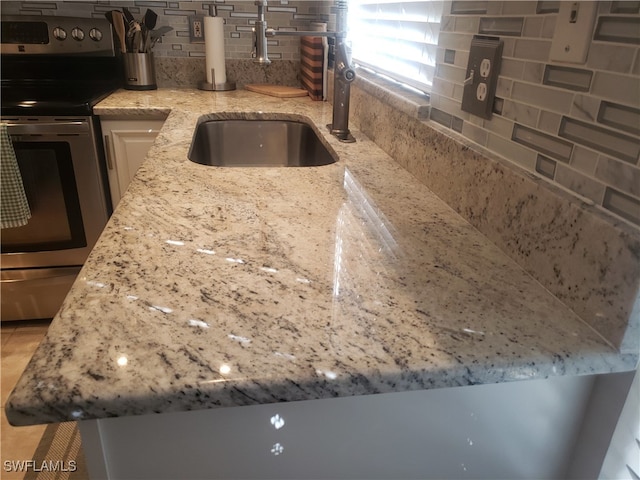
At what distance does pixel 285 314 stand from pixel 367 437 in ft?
0.64

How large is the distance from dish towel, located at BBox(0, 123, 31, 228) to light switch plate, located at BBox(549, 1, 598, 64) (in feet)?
6.13

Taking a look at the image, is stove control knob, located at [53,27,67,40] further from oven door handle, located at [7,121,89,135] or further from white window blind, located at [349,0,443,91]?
white window blind, located at [349,0,443,91]

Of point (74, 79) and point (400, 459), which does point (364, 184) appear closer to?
point (400, 459)

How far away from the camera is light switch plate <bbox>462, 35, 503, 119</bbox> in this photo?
864mm

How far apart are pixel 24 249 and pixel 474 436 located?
6.64 ft

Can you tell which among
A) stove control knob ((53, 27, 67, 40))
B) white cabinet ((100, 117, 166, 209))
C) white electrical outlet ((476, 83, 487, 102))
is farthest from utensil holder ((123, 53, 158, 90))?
white electrical outlet ((476, 83, 487, 102))

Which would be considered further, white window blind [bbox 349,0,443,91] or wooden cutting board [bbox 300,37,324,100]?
wooden cutting board [bbox 300,37,324,100]

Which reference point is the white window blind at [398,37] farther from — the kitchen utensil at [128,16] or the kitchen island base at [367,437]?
the kitchen utensil at [128,16]

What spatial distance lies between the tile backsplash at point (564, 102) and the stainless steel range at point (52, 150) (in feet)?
5.22

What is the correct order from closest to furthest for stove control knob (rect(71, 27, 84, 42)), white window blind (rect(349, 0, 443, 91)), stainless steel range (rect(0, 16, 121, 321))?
1. white window blind (rect(349, 0, 443, 91))
2. stainless steel range (rect(0, 16, 121, 321))
3. stove control knob (rect(71, 27, 84, 42))

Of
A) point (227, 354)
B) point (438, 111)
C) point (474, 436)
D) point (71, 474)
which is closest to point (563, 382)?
point (474, 436)

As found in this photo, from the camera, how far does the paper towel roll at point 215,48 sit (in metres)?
→ 2.32

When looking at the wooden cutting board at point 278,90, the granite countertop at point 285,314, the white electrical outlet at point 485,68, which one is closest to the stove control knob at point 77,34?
the wooden cutting board at point 278,90

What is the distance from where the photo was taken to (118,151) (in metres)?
2.07
